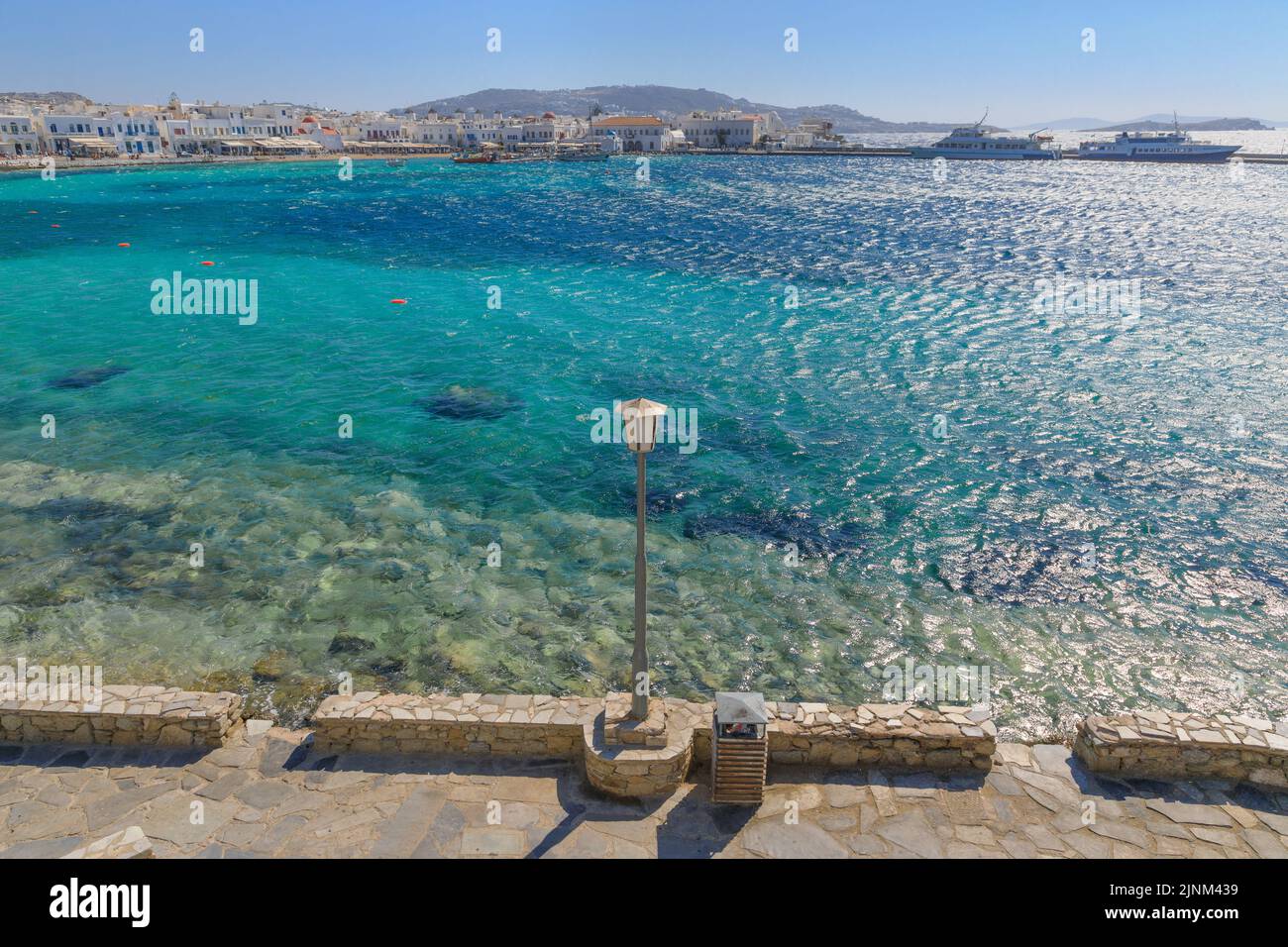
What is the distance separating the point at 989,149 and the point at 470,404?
167m

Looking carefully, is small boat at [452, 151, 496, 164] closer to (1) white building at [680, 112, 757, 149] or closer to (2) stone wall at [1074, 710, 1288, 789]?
(1) white building at [680, 112, 757, 149]

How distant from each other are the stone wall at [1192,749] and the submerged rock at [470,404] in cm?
1978

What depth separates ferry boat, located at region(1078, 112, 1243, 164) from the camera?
145375 millimetres

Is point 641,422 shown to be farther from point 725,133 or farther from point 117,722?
point 725,133

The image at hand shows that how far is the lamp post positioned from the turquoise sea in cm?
363

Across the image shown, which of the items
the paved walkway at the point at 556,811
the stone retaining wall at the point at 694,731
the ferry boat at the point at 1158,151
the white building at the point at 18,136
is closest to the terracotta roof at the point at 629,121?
the ferry boat at the point at 1158,151

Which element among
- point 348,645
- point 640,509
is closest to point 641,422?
point 640,509

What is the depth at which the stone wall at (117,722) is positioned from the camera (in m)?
9.98

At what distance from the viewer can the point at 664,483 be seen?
20.4 metres

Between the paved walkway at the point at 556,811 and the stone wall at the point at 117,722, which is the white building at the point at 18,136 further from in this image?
the paved walkway at the point at 556,811

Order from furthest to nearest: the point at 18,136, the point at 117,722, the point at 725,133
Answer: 1. the point at 725,133
2. the point at 18,136
3. the point at 117,722

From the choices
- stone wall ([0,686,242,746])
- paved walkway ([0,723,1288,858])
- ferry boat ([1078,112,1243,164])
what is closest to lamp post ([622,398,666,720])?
paved walkway ([0,723,1288,858])
